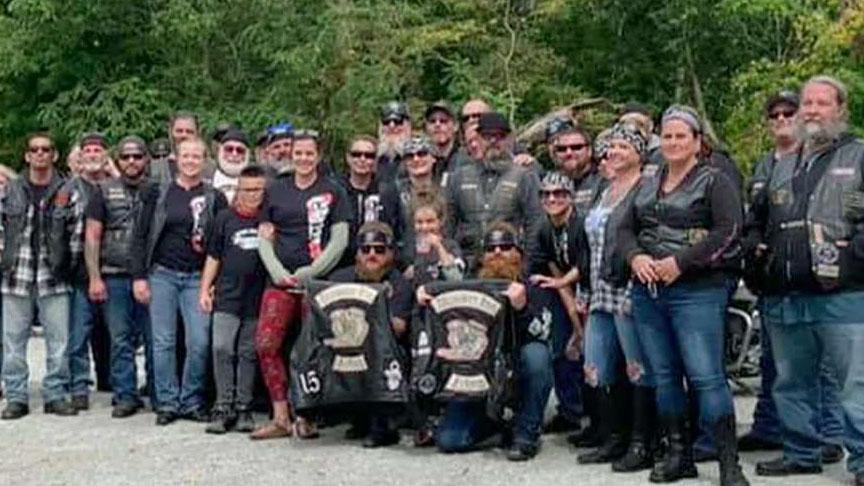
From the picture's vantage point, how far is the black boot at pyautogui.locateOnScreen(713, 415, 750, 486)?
6480 millimetres

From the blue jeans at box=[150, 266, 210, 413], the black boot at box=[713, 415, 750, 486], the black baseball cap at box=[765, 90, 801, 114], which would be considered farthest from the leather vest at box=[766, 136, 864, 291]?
the blue jeans at box=[150, 266, 210, 413]

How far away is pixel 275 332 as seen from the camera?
26.9 ft

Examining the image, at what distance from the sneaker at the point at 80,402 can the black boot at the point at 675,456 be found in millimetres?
4192

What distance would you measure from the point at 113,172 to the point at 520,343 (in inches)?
139

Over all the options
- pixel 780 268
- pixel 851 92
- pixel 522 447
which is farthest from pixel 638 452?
pixel 851 92

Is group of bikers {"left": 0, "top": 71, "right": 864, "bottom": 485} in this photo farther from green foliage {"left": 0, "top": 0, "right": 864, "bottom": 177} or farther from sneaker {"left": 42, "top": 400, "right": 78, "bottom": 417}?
green foliage {"left": 0, "top": 0, "right": 864, "bottom": 177}

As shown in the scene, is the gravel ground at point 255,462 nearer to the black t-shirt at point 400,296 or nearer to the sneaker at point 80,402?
the sneaker at point 80,402

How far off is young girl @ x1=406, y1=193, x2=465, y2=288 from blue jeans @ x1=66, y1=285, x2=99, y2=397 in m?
2.59

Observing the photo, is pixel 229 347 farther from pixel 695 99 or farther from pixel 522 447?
pixel 695 99

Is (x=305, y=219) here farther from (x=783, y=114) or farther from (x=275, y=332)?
(x=783, y=114)

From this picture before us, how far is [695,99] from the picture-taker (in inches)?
938

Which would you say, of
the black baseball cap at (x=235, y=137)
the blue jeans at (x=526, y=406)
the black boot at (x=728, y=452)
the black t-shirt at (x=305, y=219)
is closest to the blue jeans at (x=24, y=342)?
the black baseball cap at (x=235, y=137)

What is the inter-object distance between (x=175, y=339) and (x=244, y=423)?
0.80 m

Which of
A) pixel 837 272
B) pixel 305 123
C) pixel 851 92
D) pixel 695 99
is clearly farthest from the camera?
pixel 695 99
